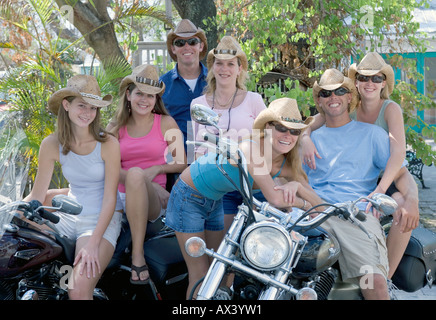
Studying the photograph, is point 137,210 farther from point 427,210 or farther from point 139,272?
point 427,210

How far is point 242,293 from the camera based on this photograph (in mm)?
2639

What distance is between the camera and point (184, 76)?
15.1 feet

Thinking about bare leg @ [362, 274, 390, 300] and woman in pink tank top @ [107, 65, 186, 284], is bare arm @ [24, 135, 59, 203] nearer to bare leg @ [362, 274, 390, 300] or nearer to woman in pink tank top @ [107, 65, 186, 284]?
woman in pink tank top @ [107, 65, 186, 284]

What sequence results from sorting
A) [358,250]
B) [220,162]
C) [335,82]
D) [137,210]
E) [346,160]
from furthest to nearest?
[335,82] → [346,160] → [137,210] → [358,250] → [220,162]

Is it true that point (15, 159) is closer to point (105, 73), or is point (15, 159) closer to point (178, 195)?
point (178, 195)

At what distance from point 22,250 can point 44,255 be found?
11cm

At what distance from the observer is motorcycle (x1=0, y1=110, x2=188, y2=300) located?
267 cm

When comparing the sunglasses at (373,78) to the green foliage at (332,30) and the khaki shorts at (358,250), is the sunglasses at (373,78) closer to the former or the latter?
the khaki shorts at (358,250)

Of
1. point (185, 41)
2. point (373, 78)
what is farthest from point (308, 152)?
point (185, 41)

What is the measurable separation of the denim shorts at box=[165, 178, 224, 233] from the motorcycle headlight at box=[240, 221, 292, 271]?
753mm

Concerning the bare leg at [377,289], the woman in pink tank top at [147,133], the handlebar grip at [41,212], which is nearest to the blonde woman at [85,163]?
the woman in pink tank top at [147,133]

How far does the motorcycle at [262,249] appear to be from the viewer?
7.68 feet

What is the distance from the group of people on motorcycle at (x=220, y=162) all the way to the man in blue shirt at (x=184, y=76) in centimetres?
2
